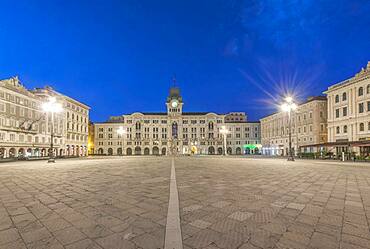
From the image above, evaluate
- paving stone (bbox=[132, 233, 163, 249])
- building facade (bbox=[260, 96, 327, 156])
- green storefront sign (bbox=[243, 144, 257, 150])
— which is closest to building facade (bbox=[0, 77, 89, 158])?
paving stone (bbox=[132, 233, 163, 249])

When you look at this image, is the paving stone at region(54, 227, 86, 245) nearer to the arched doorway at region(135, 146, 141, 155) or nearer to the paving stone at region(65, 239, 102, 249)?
the paving stone at region(65, 239, 102, 249)

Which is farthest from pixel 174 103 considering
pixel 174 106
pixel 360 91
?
pixel 360 91

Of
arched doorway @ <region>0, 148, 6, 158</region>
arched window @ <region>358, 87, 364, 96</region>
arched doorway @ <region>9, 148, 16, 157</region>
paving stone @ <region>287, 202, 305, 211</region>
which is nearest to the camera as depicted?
paving stone @ <region>287, 202, 305, 211</region>

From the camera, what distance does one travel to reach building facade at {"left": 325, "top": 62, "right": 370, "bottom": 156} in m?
39.9

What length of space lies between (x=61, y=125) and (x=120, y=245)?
242 ft

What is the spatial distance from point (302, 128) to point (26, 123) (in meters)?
73.5

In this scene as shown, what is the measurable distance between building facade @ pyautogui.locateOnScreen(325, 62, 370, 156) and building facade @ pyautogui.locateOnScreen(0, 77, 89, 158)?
64476 millimetres

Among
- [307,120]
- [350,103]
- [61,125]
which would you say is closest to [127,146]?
[61,125]

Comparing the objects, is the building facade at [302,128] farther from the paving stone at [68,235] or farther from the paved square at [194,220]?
the paving stone at [68,235]

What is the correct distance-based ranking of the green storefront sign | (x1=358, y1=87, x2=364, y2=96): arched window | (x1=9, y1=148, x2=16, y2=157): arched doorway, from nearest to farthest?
(x1=358, y1=87, x2=364, y2=96): arched window → (x1=9, y1=148, x2=16, y2=157): arched doorway → the green storefront sign

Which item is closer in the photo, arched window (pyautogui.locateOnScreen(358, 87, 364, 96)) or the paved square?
the paved square

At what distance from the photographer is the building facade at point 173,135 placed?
97000mm

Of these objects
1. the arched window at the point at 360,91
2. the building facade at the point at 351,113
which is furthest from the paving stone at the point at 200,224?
the arched window at the point at 360,91

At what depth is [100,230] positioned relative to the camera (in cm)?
434
